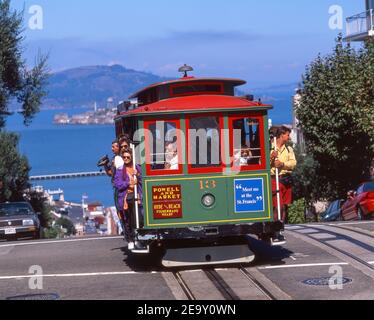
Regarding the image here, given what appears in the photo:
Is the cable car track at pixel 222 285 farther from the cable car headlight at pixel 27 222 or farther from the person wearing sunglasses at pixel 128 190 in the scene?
the cable car headlight at pixel 27 222

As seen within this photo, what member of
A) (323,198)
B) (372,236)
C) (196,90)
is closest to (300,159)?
(323,198)

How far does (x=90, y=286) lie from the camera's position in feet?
38.3

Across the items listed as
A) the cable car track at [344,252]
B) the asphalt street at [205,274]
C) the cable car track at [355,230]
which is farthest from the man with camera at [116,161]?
the cable car track at [355,230]

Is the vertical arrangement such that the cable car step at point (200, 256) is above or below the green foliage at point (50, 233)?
above

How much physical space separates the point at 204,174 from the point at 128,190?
156 cm

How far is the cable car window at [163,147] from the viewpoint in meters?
12.5

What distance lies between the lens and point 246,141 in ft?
42.0

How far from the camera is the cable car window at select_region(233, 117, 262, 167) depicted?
41.2 feet

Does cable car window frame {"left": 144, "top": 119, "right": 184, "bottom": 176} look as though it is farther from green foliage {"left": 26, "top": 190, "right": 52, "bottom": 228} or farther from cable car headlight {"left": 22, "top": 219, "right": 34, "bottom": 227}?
green foliage {"left": 26, "top": 190, "right": 52, "bottom": 228}

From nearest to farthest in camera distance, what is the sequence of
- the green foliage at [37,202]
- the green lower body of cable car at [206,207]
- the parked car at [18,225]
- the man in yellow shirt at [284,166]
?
the green lower body of cable car at [206,207] → the man in yellow shirt at [284,166] → the parked car at [18,225] → the green foliage at [37,202]

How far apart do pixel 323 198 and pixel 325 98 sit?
821 centimetres

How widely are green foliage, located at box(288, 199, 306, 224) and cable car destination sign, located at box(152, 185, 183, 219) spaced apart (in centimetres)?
2973

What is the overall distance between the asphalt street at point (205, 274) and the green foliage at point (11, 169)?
27705 millimetres

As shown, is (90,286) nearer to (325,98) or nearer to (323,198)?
(325,98)
